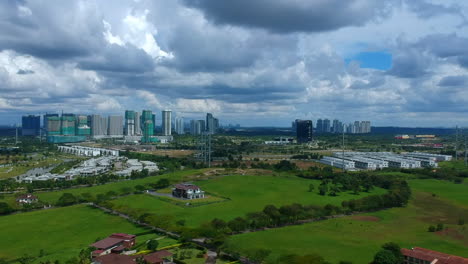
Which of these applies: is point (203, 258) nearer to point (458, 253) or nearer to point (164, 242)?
point (164, 242)

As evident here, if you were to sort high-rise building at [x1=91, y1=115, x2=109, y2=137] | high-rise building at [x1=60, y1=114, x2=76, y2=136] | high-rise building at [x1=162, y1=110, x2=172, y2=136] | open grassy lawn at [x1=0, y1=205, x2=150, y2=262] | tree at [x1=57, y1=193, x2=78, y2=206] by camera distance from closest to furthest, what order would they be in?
open grassy lawn at [x1=0, y1=205, x2=150, y2=262] < tree at [x1=57, y1=193, x2=78, y2=206] < high-rise building at [x1=60, y1=114, x2=76, y2=136] < high-rise building at [x1=162, y1=110, x2=172, y2=136] < high-rise building at [x1=91, y1=115, x2=109, y2=137]

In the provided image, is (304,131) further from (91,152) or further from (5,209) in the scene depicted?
(5,209)

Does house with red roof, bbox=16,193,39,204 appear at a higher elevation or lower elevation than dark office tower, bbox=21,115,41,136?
lower

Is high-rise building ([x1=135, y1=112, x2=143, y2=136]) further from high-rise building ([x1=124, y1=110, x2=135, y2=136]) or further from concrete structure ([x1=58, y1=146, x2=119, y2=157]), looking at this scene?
concrete structure ([x1=58, y1=146, x2=119, y2=157])

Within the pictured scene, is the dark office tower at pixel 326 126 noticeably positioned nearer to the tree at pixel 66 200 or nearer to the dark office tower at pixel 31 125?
the dark office tower at pixel 31 125

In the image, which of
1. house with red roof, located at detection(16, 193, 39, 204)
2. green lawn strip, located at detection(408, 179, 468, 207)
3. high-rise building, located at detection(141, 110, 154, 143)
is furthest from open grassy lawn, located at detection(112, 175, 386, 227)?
high-rise building, located at detection(141, 110, 154, 143)

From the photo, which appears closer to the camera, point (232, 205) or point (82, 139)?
→ point (232, 205)

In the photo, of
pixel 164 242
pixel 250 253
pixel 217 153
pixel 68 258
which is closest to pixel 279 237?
pixel 250 253
